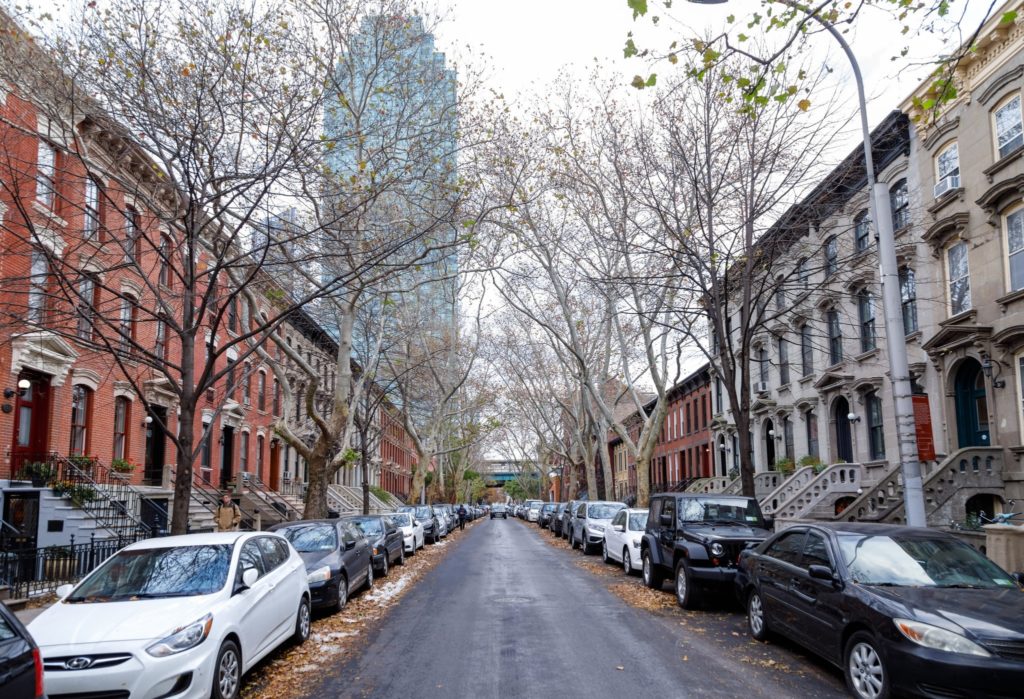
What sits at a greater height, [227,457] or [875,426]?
[875,426]

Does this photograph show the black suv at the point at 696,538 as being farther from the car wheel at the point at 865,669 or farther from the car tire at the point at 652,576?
the car wheel at the point at 865,669

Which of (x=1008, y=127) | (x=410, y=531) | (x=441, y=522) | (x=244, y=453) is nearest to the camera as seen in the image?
(x=1008, y=127)

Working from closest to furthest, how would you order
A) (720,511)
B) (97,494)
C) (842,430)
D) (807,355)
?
(720,511)
(97,494)
(842,430)
(807,355)

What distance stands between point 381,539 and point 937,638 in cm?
1317

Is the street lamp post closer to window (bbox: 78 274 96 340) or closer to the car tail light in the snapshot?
the car tail light

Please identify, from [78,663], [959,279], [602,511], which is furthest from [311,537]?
[959,279]

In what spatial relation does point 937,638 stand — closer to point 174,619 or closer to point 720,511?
point 174,619

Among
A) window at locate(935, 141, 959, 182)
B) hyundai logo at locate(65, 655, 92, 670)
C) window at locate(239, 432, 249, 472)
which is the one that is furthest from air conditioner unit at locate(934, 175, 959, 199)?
window at locate(239, 432, 249, 472)

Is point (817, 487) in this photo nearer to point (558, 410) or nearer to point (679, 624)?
point (679, 624)

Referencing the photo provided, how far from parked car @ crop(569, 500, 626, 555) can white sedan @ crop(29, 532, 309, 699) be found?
49.0 feet

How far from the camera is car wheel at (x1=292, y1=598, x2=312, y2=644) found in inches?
381

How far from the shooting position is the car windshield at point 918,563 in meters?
7.53

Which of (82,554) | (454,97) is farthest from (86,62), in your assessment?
(82,554)

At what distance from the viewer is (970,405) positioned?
19500 mm
